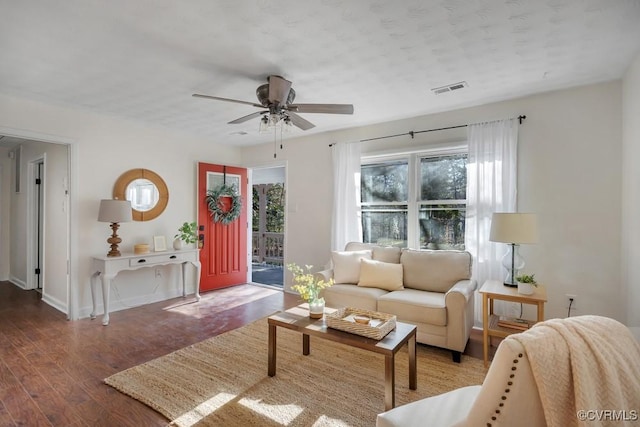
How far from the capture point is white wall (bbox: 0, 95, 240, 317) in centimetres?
351

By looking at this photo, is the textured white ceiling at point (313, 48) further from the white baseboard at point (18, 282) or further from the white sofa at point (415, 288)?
the white baseboard at point (18, 282)

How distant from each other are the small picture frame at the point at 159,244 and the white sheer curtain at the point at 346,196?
2430 millimetres

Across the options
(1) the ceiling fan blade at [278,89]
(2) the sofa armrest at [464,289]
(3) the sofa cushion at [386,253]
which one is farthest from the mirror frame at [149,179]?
(2) the sofa armrest at [464,289]

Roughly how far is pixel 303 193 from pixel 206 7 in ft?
10.7

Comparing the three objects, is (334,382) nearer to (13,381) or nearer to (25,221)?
(13,381)

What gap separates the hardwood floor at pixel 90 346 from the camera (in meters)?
2.00

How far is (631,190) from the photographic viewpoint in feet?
8.36

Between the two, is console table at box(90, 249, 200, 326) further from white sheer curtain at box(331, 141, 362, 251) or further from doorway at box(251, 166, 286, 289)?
doorway at box(251, 166, 286, 289)

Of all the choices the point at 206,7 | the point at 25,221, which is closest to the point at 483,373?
the point at 206,7

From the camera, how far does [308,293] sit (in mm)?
2463

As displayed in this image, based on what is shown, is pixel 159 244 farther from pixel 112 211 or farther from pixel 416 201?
pixel 416 201

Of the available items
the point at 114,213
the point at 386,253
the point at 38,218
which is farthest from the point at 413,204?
the point at 38,218

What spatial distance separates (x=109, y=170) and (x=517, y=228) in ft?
15.5

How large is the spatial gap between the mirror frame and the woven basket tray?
3.35m
